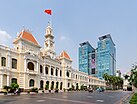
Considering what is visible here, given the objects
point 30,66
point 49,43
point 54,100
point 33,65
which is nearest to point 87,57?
point 49,43

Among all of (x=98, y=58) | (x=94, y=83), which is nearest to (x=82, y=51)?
(x=98, y=58)

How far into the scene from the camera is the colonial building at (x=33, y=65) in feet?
139

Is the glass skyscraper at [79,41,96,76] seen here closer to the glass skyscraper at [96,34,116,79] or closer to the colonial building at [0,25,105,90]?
the glass skyscraper at [96,34,116,79]

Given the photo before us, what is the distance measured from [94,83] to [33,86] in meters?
62.7

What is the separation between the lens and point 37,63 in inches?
1997

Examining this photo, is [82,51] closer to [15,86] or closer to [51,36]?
[51,36]

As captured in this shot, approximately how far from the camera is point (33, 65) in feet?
164

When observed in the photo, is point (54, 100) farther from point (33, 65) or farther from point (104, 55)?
point (104, 55)

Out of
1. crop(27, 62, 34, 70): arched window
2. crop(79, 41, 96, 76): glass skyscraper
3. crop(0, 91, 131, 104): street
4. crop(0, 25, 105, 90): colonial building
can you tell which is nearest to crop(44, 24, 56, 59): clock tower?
crop(0, 25, 105, 90): colonial building

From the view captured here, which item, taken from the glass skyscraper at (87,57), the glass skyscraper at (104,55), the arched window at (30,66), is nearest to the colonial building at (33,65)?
the arched window at (30,66)

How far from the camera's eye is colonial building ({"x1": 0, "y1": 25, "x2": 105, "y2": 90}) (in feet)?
139

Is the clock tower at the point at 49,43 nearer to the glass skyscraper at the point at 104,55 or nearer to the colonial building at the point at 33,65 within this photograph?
the colonial building at the point at 33,65

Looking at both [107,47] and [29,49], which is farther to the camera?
[107,47]

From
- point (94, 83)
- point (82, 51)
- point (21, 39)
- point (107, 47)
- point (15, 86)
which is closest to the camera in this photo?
point (15, 86)
